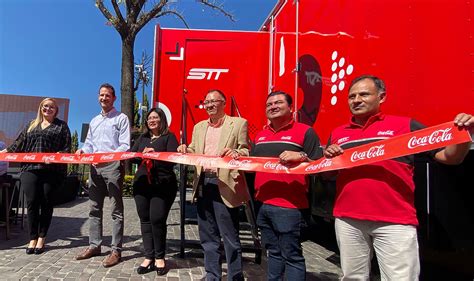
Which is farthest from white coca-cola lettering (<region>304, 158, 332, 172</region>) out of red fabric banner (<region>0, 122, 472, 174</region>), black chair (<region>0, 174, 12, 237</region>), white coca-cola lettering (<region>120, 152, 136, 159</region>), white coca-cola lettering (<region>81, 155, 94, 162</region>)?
black chair (<region>0, 174, 12, 237</region>)

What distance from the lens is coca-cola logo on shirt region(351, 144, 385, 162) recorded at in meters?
2.05

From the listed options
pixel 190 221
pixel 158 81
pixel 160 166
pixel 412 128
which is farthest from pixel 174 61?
pixel 412 128

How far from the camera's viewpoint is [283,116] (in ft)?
8.90

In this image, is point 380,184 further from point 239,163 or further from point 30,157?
point 30,157

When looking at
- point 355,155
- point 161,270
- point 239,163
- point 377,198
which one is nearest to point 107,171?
point 161,270

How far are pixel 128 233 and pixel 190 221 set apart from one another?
158 cm

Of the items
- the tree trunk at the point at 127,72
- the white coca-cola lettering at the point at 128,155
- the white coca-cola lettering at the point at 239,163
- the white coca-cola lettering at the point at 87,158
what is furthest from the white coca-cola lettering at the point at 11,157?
the tree trunk at the point at 127,72

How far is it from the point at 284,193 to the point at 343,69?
3.88 ft

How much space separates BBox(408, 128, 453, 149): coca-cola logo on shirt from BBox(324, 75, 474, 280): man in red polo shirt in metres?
0.08

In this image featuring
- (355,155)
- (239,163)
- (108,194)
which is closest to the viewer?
(355,155)

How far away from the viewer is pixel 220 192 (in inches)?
118

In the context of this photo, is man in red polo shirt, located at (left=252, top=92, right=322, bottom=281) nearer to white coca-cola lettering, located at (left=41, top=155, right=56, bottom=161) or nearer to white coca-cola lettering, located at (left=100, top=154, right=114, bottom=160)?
white coca-cola lettering, located at (left=100, top=154, right=114, bottom=160)

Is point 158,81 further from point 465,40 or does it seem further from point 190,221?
point 465,40

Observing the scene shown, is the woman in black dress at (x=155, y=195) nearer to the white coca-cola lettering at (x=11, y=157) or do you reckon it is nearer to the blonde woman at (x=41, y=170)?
the blonde woman at (x=41, y=170)
